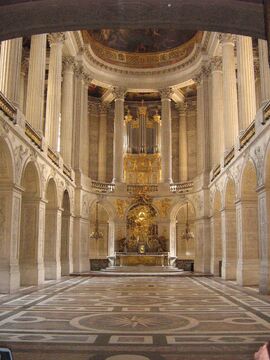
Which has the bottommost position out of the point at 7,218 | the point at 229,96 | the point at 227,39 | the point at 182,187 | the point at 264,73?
the point at 7,218

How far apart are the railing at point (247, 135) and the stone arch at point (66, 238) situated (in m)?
11.7

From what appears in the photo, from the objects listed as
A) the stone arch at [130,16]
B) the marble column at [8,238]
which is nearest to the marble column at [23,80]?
the marble column at [8,238]

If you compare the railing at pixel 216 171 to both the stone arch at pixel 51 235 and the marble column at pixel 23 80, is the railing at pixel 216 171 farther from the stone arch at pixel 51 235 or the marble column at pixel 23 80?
the marble column at pixel 23 80

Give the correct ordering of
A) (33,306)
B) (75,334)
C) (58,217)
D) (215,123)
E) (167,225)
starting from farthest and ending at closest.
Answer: (167,225), (215,123), (58,217), (33,306), (75,334)

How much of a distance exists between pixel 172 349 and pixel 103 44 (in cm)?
3138

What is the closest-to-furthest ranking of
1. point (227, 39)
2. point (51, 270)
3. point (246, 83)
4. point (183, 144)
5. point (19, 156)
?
point (19, 156), point (246, 83), point (51, 270), point (227, 39), point (183, 144)

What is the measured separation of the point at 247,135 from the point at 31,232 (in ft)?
33.5

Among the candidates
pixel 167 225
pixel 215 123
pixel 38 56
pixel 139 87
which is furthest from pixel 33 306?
pixel 139 87

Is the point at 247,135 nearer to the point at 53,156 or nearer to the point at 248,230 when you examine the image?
the point at 248,230

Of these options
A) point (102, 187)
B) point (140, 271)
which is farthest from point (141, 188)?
point (140, 271)

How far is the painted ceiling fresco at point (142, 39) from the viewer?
35062 millimetres

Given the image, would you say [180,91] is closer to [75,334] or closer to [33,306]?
[33,306]

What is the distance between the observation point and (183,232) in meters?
36.8

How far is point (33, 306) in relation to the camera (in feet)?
40.9
